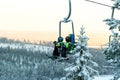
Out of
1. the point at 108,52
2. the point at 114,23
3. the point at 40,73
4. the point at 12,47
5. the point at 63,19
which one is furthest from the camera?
the point at 12,47

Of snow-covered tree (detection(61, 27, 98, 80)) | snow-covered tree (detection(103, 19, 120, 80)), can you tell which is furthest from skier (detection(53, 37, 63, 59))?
snow-covered tree (detection(103, 19, 120, 80))

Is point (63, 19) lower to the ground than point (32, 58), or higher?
higher

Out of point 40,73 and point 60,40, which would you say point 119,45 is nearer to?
point 60,40

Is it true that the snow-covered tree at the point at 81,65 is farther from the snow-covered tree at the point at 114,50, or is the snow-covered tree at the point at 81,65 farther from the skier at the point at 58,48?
the snow-covered tree at the point at 114,50

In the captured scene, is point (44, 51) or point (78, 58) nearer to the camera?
point (78, 58)

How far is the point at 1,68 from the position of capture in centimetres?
7675

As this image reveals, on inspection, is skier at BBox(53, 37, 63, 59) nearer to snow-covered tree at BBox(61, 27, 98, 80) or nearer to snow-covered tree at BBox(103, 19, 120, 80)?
snow-covered tree at BBox(61, 27, 98, 80)

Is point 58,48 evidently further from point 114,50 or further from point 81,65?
point 114,50

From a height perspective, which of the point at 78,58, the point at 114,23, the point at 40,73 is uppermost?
the point at 114,23

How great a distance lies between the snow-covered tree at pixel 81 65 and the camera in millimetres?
16625

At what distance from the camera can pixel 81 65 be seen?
17.3 metres

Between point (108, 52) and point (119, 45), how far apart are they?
0.31 metres

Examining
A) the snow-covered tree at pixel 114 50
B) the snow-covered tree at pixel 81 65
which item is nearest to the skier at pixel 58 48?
the snow-covered tree at pixel 81 65

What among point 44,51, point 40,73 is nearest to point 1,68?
point 40,73
